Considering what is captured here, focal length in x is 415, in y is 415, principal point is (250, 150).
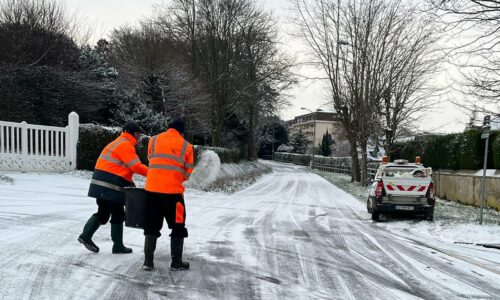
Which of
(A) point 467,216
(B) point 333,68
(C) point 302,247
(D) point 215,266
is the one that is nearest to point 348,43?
(B) point 333,68

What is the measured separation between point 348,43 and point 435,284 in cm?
2338

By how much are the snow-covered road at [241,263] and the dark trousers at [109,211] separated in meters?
0.51

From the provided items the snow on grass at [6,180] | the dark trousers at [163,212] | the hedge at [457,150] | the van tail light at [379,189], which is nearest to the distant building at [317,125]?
the hedge at [457,150]

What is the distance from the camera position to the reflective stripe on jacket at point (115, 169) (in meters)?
5.55

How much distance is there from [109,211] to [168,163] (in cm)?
136

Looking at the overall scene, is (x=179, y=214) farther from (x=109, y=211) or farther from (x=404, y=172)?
(x=404, y=172)

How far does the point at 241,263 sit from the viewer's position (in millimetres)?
5809

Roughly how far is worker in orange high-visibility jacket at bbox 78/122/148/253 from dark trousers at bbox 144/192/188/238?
0.60 m

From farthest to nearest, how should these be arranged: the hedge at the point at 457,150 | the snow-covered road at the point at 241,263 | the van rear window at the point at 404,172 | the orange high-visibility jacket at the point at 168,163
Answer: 1. the hedge at the point at 457,150
2. the van rear window at the point at 404,172
3. the orange high-visibility jacket at the point at 168,163
4. the snow-covered road at the point at 241,263

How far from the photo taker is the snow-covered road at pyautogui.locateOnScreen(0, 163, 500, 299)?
179 inches

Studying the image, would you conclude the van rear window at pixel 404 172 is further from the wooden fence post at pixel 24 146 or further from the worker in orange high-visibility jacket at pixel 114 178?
the wooden fence post at pixel 24 146

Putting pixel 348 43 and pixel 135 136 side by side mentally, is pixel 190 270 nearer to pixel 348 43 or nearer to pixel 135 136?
pixel 135 136

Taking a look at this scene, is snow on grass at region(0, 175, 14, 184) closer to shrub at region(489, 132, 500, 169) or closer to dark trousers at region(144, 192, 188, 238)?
dark trousers at region(144, 192, 188, 238)

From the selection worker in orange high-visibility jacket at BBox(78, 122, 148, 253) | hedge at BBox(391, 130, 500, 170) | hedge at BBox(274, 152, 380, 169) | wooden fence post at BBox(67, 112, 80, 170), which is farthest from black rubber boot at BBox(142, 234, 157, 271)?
hedge at BBox(274, 152, 380, 169)
